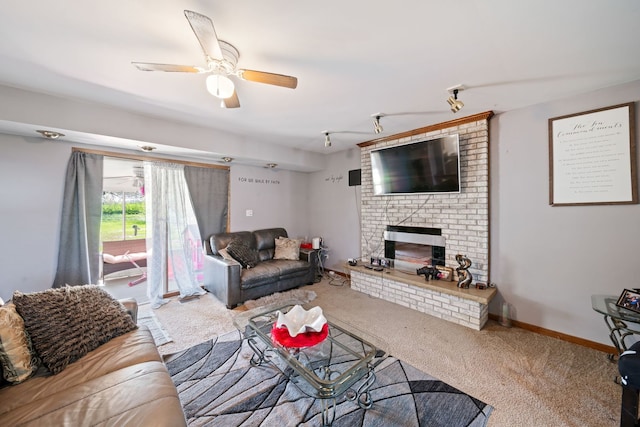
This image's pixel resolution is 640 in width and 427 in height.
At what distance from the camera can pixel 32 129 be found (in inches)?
92.7

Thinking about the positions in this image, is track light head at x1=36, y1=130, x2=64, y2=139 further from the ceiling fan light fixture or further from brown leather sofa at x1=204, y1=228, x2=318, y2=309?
the ceiling fan light fixture

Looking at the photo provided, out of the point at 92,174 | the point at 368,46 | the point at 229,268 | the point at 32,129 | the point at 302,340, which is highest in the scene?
the point at 368,46

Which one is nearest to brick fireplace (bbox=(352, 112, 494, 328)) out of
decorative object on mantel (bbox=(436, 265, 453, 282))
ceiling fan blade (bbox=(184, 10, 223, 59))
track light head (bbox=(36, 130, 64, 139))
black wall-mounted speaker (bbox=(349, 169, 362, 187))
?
decorative object on mantel (bbox=(436, 265, 453, 282))

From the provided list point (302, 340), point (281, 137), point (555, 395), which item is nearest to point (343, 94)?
point (281, 137)

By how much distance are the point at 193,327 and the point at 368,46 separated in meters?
3.14

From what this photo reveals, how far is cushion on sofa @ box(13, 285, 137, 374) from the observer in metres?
1.35

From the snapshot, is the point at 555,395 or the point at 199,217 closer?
the point at 555,395

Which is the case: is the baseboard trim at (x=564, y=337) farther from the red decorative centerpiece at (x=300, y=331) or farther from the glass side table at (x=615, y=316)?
the red decorative centerpiece at (x=300, y=331)

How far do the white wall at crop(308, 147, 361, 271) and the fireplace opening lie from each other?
68 centimetres

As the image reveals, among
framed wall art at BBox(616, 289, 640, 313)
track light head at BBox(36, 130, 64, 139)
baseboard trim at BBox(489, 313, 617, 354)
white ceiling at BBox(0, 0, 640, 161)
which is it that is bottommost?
baseboard trim at BBox(489, 313, 617, 354)

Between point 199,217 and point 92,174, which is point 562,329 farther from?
point 92,174

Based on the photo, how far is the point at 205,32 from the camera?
4.09 ft

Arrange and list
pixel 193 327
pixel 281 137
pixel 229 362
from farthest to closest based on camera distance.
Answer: pixel 281 137 → pixel 193 327 → pixel 229 362

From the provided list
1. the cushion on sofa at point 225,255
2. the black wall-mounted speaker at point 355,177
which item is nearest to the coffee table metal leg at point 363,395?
the cushion on sofa at point 225,255
